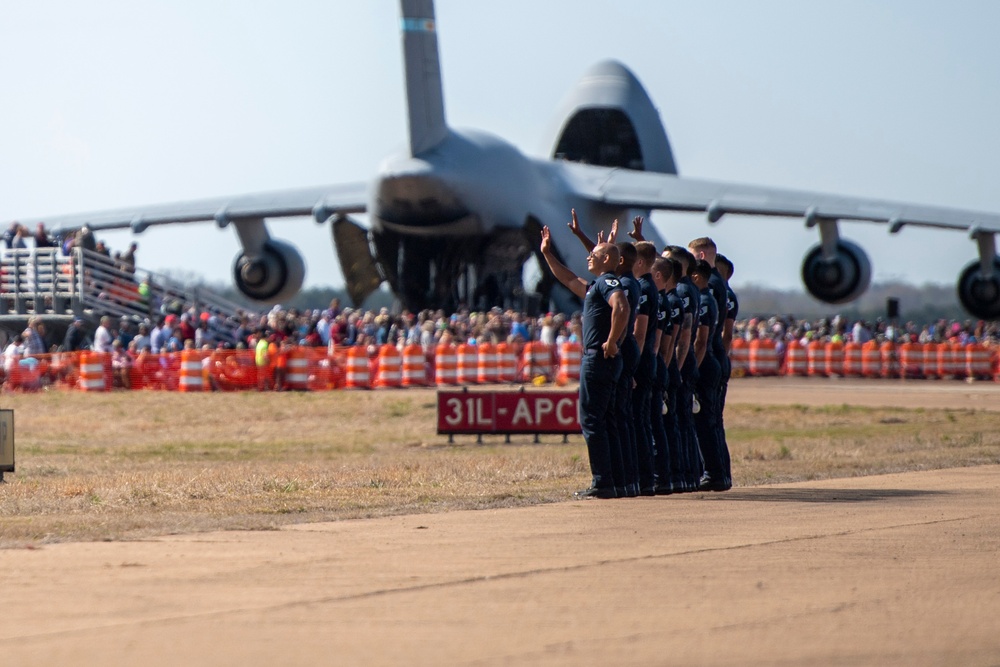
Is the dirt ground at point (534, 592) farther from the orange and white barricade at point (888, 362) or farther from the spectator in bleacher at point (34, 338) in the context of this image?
the orange and white barricade at point (888, 362)

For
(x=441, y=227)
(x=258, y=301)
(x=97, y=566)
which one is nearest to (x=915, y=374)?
(x=441, y=227)

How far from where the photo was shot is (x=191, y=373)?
30.7m

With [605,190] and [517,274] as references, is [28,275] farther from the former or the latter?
[605,190]

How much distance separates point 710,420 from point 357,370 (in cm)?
1989

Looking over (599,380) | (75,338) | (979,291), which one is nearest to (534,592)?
(599,380)

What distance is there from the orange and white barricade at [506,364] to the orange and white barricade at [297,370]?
3904 mm

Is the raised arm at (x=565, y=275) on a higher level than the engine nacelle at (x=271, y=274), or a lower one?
lower

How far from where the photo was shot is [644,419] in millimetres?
11742

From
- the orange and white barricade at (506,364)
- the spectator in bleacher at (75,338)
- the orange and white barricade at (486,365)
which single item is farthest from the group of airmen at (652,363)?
the spectator in bleacher at (75,338)

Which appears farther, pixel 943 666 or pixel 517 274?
pixel 517 274

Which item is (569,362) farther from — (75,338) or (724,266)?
(724,266)

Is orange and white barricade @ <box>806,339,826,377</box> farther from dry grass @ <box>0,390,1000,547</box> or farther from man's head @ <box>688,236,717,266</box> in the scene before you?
man's head @ <box>688,236,717,266</box>

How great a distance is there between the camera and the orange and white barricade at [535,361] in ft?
108

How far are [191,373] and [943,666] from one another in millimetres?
26212
